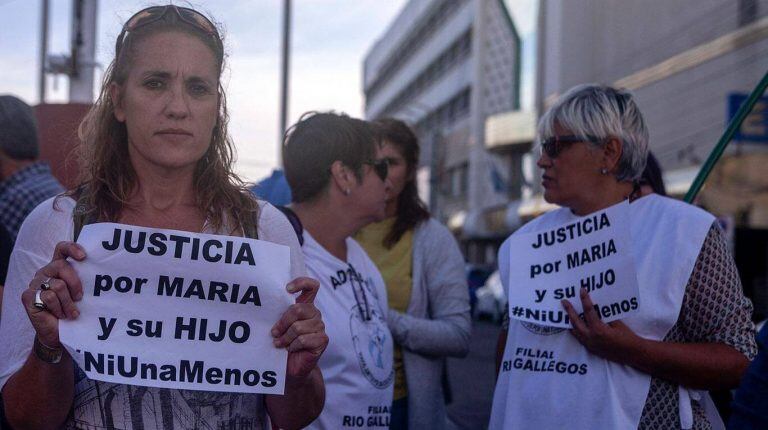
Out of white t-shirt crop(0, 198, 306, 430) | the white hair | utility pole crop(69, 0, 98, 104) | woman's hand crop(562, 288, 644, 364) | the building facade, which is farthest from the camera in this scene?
the building facade

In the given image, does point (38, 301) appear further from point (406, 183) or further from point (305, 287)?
point (406, 183)

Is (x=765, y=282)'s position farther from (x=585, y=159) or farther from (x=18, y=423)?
(x=18, y=423)

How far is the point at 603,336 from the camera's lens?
2.85 m

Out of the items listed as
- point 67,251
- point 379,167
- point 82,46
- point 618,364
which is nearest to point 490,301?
point 82,46

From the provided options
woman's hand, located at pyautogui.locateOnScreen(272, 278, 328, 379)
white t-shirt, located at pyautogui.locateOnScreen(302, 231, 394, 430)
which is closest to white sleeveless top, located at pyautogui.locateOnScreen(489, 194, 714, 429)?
white t-shirt, located at pyautogui.locateOnScreen(302, 231, 394, 430)

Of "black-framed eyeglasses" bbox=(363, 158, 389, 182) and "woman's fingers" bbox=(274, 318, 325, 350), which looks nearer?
"woman's fingers" bbox=(274, 318, 325, 350)

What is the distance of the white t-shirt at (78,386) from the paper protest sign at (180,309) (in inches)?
2.7

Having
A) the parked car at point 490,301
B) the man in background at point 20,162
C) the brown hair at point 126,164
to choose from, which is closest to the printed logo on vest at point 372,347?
the brown hair at point 126,164

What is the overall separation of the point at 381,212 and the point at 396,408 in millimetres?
731

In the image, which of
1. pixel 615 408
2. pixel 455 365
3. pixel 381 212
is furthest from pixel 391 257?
pixel 455 365

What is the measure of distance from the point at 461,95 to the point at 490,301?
2551cm

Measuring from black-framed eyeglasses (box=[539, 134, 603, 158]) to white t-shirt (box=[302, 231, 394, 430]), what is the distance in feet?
2.39

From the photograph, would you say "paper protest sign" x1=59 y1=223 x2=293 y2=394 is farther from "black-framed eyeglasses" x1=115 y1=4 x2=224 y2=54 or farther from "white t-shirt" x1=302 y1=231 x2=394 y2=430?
"white t-shirt" x1=302 y1=231 x2=394 y2=430

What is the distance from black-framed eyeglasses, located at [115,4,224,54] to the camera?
2.30m
